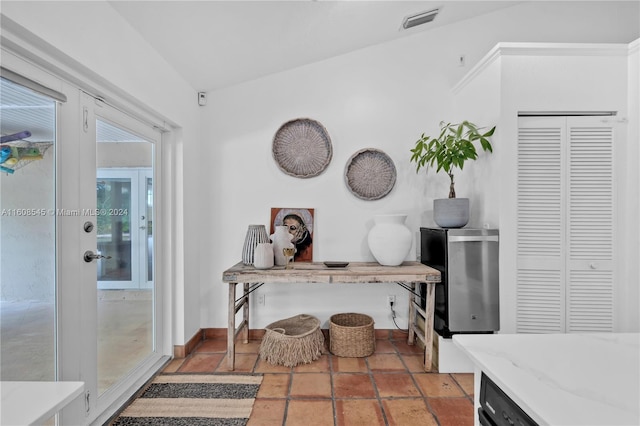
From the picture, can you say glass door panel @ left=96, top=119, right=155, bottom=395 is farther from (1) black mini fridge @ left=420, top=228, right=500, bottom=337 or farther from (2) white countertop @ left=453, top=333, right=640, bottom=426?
(1) black mini fridge @ left=420, top=228, right=500, bottom=337

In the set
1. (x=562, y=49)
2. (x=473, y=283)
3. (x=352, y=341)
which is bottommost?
(x=352, y=341)

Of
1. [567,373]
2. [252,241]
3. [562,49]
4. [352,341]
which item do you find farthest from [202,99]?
[567,373]

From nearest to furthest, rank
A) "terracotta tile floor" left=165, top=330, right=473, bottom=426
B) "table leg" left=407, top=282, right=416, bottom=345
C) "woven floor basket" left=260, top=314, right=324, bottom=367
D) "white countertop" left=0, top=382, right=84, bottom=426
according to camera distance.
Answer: "white countertop" left=0, top=382, right=84, bottom=426, "terracotta tile floor" left=165, top=330, right=473, bottom=426, "woven floor basket" left=260, top=314, right=324, bottom=367, "table leg" left=407, top=282, right=416, bottom=345

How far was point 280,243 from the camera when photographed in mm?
2541

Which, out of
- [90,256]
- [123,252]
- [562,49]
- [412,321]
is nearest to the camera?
[90,256]

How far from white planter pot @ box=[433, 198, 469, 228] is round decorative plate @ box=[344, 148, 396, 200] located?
59 centimetres

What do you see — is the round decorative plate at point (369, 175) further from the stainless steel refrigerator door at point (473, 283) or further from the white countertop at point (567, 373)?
the white countertop at point (567, 373)

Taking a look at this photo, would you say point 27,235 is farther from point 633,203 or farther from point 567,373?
point 633,203

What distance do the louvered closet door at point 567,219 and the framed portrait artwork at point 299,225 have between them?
1.68 metres

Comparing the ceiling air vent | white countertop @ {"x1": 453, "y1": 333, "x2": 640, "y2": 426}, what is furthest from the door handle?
the ceiling air vent

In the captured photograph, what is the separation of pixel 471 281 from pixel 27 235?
103 inches

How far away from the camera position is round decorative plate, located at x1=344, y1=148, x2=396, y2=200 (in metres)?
2.85

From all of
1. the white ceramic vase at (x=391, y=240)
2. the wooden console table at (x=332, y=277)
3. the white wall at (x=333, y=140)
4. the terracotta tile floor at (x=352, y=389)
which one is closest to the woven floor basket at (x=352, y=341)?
the terracotta tile floor at (x=352, y=389)

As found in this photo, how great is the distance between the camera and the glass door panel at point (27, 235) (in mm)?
1290
